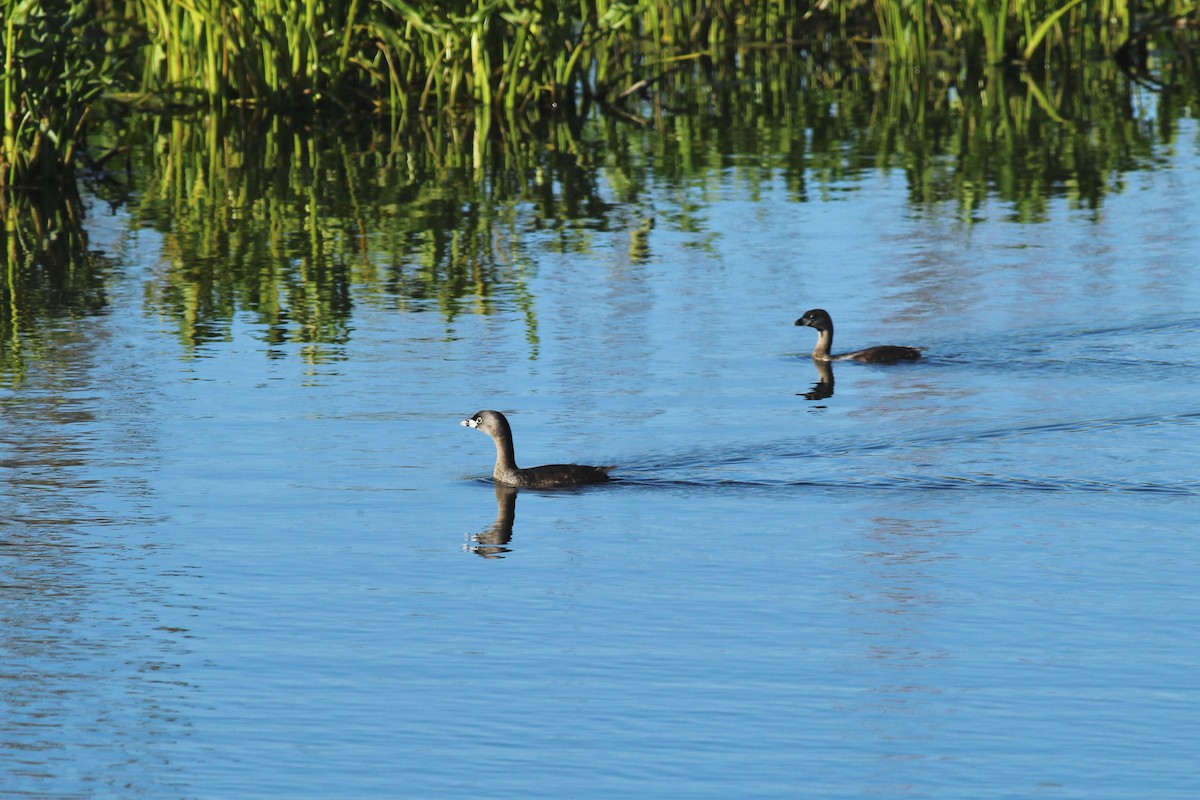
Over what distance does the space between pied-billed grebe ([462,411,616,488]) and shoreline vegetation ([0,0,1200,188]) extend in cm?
828

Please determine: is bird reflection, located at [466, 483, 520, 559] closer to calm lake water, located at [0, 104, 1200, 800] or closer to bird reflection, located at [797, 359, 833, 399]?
calm lake water, located at [0, 104, 1200, 800]

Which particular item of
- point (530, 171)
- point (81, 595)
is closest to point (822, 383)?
point (81, 595)

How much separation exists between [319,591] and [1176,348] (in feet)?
21.1

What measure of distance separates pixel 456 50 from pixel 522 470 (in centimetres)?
1381

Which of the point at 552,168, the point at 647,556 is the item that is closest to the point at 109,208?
the point at 552,168

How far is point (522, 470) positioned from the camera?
984 cm

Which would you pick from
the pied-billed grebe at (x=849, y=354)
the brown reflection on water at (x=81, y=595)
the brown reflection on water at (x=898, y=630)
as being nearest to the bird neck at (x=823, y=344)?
the pied-billed grebe at (x=849, y=354)

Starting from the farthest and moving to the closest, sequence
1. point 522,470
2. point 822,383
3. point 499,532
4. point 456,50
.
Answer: point 456,50
point 822,383
point 522,470
point 499,532

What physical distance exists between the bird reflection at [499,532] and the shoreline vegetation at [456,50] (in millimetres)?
8608

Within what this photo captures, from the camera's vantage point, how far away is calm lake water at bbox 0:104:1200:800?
657cm

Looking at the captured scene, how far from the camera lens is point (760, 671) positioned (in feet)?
23.5

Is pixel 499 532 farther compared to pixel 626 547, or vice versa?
pixel 499 532

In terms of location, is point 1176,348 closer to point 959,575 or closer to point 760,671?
point 959,575

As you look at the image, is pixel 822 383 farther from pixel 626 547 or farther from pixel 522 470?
pixel 626 547
